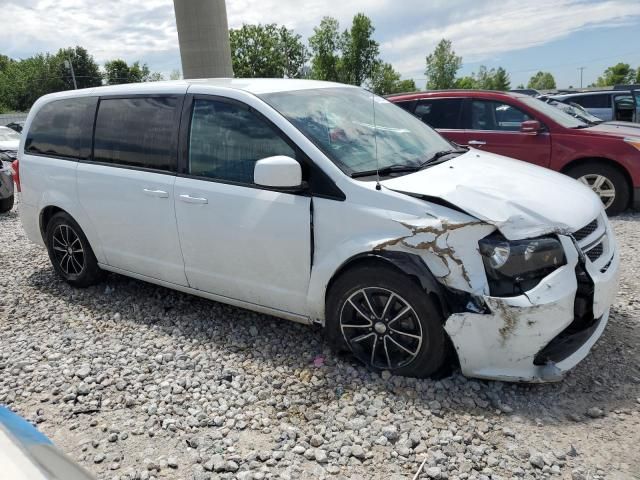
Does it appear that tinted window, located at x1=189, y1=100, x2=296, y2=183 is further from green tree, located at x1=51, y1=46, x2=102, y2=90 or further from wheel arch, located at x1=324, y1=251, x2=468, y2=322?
green tree, located at x1=51, y1=46, x2=102, y2=90

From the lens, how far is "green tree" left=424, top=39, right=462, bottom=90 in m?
63.1

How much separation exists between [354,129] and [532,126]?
453 cm

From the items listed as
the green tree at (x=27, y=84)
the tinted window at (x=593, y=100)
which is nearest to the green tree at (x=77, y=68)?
the green tree at (x=27, y=84)

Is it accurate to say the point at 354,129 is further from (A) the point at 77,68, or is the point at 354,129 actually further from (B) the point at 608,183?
(A) the point at 77,68

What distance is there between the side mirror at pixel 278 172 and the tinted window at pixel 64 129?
208 centimetres

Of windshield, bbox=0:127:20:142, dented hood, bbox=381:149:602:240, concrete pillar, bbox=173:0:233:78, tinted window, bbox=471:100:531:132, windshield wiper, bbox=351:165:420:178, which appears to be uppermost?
concrete pillar, bbox=173:0:233:78

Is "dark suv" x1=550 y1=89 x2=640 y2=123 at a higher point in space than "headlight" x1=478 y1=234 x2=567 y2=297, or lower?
higher

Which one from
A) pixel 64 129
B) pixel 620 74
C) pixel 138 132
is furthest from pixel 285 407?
pixel 620 74

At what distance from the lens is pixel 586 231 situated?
9.73 feet

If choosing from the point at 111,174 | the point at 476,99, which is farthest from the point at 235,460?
the point at 476,99

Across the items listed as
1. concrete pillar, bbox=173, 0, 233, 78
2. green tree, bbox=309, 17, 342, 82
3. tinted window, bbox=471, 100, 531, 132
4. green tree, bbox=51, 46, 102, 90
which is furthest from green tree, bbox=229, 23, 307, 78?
tinted window, bbox=471, 100, 531, 132

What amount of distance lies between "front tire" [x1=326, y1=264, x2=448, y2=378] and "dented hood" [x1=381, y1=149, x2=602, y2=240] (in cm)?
53

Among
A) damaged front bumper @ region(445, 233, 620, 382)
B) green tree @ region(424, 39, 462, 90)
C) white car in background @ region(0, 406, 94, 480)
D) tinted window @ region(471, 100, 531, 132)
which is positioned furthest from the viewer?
green tree @ region(424, 39, 462, 90)

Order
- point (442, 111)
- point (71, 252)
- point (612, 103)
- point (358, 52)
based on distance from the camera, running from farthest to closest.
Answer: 1. point (358, 52)
2. point (612, 103)
3. point (442, 111)
4. point (71, 252)
